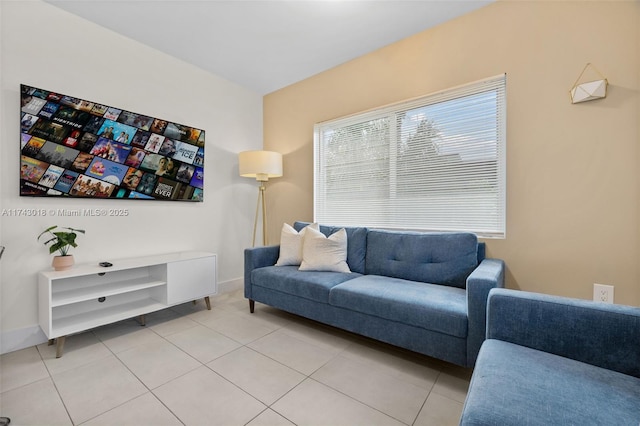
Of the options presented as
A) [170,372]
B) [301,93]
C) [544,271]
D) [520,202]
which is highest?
[301,93]

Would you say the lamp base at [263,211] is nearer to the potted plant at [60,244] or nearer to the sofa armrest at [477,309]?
the potted plant at [60,244]

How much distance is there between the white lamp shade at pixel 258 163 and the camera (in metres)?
3.14

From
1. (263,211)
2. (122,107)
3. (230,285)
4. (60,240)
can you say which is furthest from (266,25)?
(230,285)

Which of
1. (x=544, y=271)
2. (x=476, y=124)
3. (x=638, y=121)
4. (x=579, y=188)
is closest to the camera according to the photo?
(x=638, y=121)

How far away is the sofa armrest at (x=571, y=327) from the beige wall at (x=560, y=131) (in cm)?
94

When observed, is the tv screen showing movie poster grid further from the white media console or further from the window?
the window

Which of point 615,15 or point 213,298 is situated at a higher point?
point 615,15

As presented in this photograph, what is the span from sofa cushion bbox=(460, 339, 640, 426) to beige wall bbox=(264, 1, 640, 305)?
1.10 metres

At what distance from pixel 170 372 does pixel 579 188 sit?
115 inches

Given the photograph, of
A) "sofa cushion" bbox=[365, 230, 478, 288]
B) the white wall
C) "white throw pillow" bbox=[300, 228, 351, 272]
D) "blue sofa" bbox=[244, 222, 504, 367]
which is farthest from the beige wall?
the white wall

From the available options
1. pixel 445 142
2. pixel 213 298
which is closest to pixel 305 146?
pixel 445 142

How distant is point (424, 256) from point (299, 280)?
1035mm

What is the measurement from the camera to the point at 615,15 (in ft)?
5.62

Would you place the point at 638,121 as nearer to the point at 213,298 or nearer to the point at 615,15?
the point at 615,15
